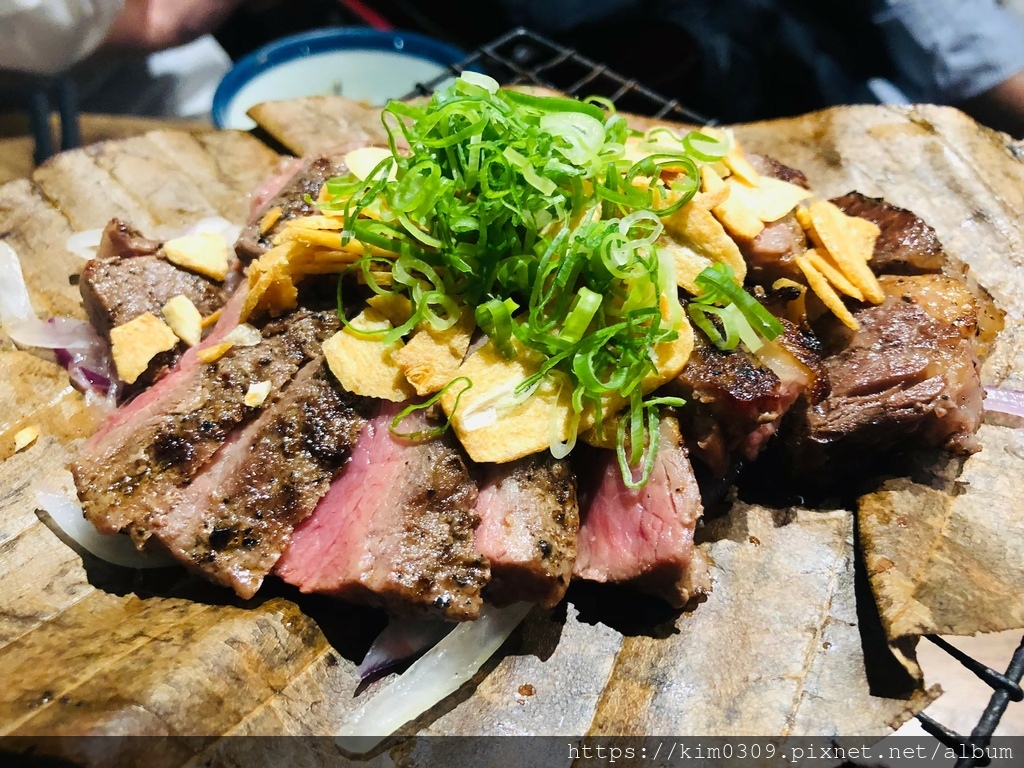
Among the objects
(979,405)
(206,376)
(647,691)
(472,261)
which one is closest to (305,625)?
(206,376)

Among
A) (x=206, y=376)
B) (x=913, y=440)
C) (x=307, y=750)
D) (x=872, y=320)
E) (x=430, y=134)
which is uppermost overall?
(x=430, y=134)

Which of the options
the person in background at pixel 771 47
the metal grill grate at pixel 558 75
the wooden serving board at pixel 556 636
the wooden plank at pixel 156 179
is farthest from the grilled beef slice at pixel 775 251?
the person in background at pixel 771 47

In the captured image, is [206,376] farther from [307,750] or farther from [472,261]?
[307,750]

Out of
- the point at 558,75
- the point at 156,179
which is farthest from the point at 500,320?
the point at 558,75

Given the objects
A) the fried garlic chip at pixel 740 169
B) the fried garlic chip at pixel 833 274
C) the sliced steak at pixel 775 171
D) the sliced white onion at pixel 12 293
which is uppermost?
Result: the fried garlic chip at pixel 740 169

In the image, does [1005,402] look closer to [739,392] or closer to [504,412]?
[739,392]

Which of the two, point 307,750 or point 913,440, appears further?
point 913,440

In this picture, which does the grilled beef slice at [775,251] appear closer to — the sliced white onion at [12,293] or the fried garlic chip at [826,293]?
the fried garlic chip at [826,293]

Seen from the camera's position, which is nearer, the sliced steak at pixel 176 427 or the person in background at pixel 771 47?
the sliced steak at pixel 176 427
